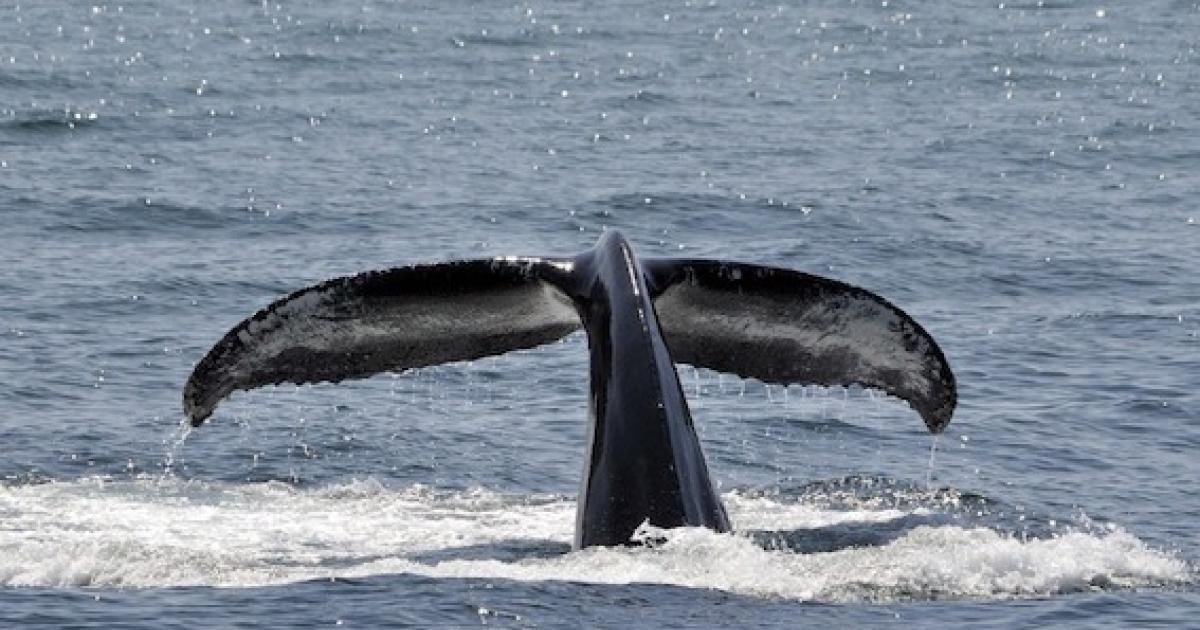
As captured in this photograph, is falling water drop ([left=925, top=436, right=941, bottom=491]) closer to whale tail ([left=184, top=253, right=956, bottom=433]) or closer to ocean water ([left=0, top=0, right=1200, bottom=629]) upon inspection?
ocean water ([left=0, top=0, right=1200, bottom=629])

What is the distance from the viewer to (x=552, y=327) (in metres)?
14.2

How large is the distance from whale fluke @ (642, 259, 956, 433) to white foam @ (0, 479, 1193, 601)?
0.96m

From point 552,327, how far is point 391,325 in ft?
2.88

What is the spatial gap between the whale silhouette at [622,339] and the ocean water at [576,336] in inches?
15.1

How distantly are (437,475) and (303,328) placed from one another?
4.38 m

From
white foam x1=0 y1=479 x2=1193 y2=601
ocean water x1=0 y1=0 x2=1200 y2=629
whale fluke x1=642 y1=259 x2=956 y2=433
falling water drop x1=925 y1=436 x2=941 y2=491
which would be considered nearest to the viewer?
white foam x1=0 y1=479 x2=1193 y2=601

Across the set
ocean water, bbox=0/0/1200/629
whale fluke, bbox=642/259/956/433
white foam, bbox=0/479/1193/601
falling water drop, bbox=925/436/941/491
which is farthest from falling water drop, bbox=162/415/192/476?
falling water drop, bbox=925/436/941/491

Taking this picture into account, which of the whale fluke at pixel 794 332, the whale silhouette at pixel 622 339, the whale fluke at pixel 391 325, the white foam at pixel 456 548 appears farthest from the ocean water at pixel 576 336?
the whale fluke at pixel 391 325

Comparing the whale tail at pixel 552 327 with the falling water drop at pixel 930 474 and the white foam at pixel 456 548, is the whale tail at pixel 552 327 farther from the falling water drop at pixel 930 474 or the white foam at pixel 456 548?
the falling water drop at pixel 930 474

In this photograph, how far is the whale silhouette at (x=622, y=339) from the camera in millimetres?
13289

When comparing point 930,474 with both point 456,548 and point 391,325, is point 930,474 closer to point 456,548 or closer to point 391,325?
point 456,548

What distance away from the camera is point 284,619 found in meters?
13.0

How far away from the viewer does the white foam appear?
13.5 m

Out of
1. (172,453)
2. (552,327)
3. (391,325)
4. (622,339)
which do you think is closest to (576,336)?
(172,453)
